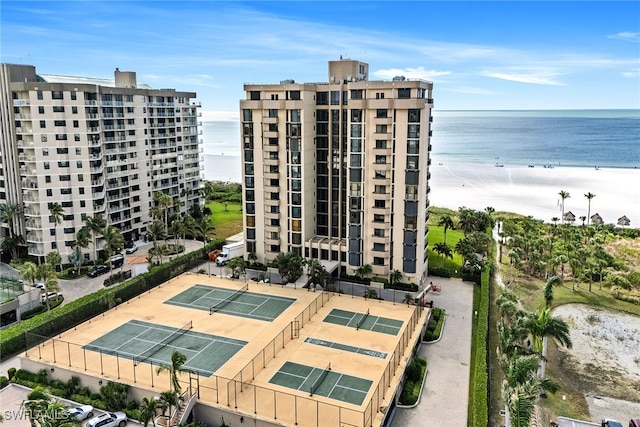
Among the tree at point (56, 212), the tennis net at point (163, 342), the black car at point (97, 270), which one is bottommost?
the tennis net at point (163, 342)

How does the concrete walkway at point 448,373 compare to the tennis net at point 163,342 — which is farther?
the tennis net at point 163,342

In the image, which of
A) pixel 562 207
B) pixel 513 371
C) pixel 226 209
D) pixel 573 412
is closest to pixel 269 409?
pixel 513 371

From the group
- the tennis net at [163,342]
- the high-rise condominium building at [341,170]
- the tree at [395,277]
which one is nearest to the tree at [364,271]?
the high-rise condominium building at [341,170]

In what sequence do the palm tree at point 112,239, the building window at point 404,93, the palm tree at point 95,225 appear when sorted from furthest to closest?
the palm tree at point 95,225 < the palm tree at point 112,239 < the building window at point 404,93

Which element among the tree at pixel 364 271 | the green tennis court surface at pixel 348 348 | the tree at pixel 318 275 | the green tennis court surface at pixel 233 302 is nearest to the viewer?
the green tennis court surface at pixel 348 348

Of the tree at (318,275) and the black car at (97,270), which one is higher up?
the tree at (318,275)

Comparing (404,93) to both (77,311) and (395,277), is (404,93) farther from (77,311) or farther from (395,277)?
(77,311)

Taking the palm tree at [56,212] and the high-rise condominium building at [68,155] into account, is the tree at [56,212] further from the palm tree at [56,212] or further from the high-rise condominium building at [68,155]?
the high-rise condominium building at [68,155]

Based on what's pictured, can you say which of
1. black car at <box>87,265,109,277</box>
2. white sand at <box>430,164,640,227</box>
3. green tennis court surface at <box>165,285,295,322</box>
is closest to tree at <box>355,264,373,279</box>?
green tennis court surface at <box>165,285,295,322</box>
